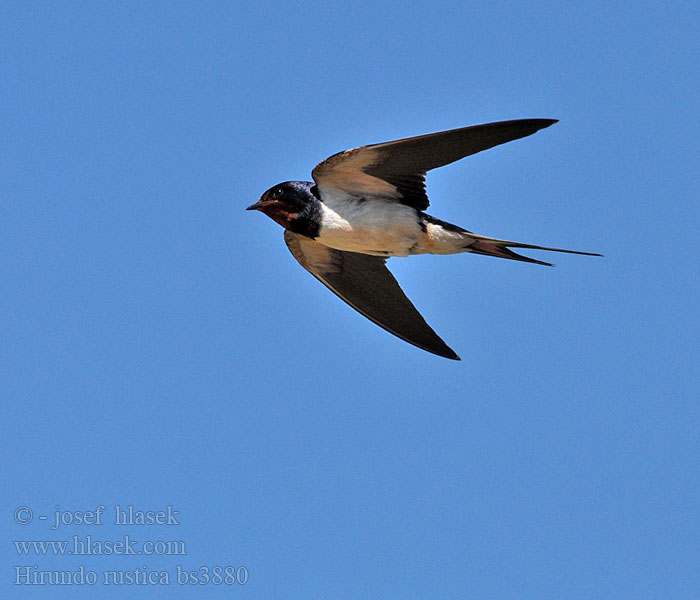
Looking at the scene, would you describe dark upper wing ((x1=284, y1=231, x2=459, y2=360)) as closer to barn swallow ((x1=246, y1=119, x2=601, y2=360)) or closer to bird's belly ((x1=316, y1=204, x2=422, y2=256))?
barn swallow ((x1=246, y1=119, x2=601, y2=360))

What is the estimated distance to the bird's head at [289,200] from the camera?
6062mm

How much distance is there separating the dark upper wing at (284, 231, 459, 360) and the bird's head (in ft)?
1.33

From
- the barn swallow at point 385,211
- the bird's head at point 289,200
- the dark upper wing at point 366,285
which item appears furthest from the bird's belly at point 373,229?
the dark upper wing at point 366,285

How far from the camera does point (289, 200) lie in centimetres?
608

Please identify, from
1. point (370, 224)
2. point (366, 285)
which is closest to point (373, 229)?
point (370, 224)

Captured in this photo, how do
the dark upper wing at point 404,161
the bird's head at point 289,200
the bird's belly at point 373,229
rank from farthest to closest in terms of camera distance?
the bird's head at point 289,200
the bird's belly at point 373,229
the dark upper wing at point 404,161

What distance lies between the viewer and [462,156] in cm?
539

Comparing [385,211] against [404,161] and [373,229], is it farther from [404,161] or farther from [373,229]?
[404,161]

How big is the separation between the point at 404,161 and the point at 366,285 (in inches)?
44.0

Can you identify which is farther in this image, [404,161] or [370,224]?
[370,224]

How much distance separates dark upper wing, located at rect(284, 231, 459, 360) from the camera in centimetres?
643

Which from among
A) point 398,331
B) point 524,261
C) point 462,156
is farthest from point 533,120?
point 398,331

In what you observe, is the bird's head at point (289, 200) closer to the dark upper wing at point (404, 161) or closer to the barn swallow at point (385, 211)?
the barn swallow at point (385, 211)

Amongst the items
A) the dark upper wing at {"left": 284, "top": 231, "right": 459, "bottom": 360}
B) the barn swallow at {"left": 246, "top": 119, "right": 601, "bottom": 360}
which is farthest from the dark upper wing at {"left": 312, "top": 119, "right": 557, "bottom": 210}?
the dark upper wing at {"left": 284, "top": 231, "right": 459, "bottom": 360}
